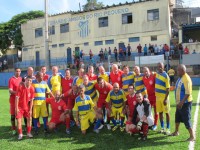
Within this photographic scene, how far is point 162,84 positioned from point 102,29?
3029 cm

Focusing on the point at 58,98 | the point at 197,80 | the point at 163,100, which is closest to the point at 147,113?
the point at 163,100

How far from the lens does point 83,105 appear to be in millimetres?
9539

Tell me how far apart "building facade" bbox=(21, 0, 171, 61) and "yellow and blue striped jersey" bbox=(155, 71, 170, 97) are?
1018 inches

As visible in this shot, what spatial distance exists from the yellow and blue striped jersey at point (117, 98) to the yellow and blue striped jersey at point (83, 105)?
624 millimetres

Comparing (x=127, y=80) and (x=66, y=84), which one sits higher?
(x=127, y=80)

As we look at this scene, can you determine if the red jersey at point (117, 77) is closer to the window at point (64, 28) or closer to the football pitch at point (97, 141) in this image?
the football pitch at point (97, 141)

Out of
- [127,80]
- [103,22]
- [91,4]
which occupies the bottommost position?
[127,80]

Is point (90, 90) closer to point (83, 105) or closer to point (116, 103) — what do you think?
point (83, 105)

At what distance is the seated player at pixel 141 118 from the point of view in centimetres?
841

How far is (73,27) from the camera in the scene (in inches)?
1617

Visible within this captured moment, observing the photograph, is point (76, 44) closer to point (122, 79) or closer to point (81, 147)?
point (122, 79)

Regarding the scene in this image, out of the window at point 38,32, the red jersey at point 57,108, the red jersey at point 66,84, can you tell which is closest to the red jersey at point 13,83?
the red jersey at point 57,108

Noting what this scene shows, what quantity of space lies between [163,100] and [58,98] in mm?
3309

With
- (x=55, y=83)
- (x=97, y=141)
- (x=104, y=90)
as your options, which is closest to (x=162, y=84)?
(x=104, y=90)
